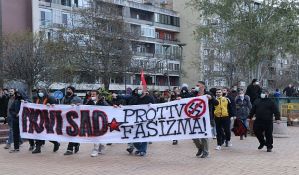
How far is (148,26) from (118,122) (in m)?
68.4

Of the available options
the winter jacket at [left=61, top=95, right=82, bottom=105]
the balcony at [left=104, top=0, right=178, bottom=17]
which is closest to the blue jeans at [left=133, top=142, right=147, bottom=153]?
the winter jacket at [left=61, top=95, right=82, bottom=105]

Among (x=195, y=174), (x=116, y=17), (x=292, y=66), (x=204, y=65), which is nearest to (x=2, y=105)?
(x=195, y=174)

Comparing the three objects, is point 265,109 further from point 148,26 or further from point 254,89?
point 148,26

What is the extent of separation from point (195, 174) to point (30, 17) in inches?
2088

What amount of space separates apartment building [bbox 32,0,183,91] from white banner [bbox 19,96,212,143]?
4676cm

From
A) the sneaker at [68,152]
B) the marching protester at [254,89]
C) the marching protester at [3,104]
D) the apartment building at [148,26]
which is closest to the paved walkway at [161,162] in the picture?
the sneaker at [68,152]

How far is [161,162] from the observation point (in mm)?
11617

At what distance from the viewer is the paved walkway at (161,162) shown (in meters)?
10.4

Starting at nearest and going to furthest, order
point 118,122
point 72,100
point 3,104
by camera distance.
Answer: point 118,122, point 72,100, point 3,104

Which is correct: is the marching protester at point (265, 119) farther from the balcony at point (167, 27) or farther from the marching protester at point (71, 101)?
the balcony at point (167, 27)

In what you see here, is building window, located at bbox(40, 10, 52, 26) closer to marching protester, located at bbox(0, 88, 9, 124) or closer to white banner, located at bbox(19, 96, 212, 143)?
marching protester, located at bbox(0, 88, 9, 124)

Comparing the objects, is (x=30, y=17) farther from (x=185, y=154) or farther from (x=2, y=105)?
(x=185, y=154)

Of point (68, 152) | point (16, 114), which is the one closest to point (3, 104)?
point (16, 114)

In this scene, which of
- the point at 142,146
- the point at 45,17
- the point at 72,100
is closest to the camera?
the point at 142,146
